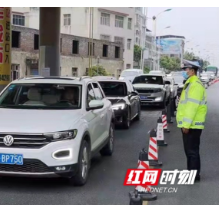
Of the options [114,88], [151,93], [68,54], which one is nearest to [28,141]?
[114,88]

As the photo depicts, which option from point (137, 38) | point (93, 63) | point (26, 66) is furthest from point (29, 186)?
point (137, 38)

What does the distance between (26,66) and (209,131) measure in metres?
32.0

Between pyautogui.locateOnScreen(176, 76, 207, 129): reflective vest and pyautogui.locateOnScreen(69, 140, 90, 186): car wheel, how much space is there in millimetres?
1549

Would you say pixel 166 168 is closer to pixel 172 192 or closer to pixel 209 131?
pixel 172 192

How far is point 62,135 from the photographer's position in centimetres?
611

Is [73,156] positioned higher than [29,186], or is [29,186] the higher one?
[73,156]

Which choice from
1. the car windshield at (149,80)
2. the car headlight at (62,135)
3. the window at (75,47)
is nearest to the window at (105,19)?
the window at (75,47)

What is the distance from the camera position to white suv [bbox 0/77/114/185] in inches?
235

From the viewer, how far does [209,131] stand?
13.1 m

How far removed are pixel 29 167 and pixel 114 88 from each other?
823 centimetres

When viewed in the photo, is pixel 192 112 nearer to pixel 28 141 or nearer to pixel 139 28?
pixel 28 141

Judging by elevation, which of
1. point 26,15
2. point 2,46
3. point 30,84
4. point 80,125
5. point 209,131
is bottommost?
point 209,131

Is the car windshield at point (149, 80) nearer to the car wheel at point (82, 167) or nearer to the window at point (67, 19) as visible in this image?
the car wheel at point (82, 167)

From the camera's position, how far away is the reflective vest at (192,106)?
646cm
